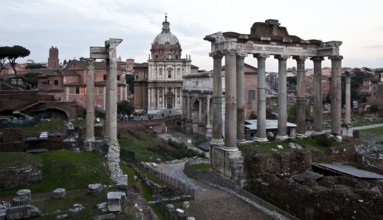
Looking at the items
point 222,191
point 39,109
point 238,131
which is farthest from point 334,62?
point 39,109

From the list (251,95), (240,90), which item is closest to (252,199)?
(240,90)

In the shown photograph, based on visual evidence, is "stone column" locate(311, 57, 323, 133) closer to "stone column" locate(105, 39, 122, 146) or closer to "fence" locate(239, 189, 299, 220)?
"fence" locate(239, 189, 299, 220)

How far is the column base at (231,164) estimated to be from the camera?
16.9m

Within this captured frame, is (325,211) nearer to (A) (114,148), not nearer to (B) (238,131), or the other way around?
(B) (238,131)

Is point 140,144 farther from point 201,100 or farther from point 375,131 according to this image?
point 375,131

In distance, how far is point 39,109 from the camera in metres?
37.4

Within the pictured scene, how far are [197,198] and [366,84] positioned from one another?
96400 mm

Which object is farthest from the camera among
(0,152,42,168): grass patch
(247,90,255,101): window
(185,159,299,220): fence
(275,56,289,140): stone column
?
(247,90,255,101): window

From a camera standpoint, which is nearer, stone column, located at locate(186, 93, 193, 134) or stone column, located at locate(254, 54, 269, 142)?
stone column, located at locate(254, 54, 269, 142)

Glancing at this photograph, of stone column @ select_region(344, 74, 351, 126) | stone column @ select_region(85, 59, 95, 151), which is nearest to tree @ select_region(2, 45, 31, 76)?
stone column @ select_region(85, 59, 95, 151)

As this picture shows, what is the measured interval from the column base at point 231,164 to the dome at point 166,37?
145 ft

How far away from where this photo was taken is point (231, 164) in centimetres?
1700

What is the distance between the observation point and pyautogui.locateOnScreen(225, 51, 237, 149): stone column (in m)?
17.3

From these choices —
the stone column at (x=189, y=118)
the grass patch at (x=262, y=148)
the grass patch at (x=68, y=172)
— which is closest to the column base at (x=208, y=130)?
the stone column at (x=189, y=118)
